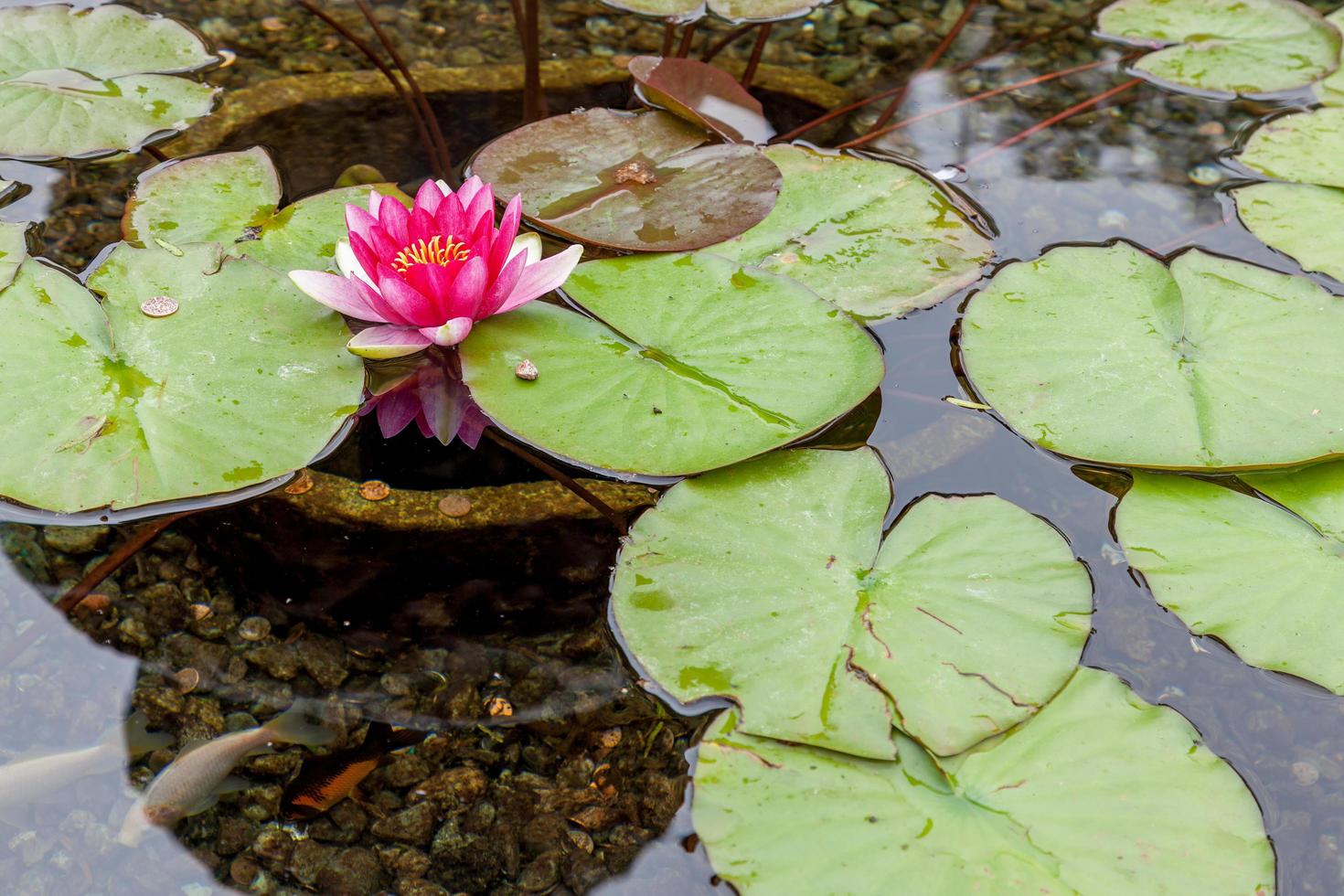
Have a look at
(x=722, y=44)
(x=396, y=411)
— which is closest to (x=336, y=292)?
(x=396, y=411)

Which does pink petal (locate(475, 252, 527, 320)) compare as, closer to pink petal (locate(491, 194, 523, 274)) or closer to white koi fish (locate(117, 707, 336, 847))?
pink petal (locate(491, 194, 523, 274))

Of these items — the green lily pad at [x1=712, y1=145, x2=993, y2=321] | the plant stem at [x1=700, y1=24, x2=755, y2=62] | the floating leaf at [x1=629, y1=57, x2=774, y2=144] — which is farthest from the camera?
the plant stem at [x1=700, y1=24, x2=755, y2=62]

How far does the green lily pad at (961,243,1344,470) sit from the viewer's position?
195cm

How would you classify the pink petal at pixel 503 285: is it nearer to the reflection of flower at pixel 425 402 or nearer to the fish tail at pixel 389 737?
the reflection of flower at pixel 425 402

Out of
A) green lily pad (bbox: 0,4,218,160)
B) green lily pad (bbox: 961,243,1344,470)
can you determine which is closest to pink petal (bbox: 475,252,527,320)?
green lily pad (bbox: 961,243,1344,470)

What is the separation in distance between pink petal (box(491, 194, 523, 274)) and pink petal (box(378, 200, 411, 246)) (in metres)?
0.19

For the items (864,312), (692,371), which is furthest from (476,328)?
(864,312)

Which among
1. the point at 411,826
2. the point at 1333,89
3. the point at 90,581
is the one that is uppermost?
the point at 1333,89

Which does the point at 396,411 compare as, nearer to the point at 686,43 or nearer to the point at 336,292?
the point at 336,292

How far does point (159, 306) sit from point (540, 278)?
2.55ft

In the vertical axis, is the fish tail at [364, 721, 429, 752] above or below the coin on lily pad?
below

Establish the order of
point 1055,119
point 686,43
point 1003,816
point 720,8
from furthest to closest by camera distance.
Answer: point 1055,119
point 686,43
point 720,8
point 1003,816

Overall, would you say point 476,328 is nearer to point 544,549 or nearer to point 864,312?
point 544,549

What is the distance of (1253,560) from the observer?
1.80 meters
